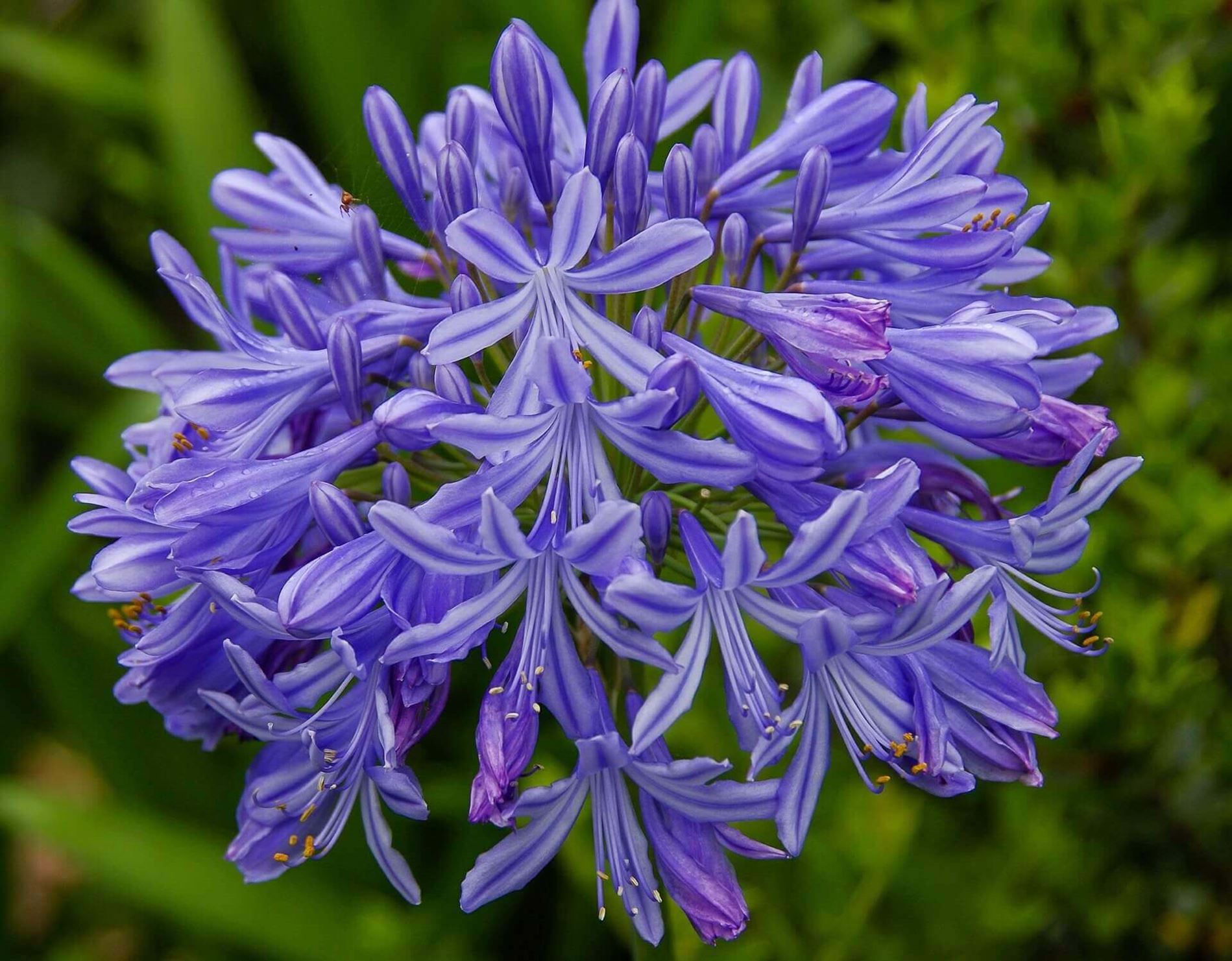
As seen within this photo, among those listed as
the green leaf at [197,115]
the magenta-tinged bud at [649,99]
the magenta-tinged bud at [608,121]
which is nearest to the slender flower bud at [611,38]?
the magenta-tinged bud at [649,99]

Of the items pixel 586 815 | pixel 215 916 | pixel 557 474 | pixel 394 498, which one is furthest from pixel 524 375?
pixel 215 916

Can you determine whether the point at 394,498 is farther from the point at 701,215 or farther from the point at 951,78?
the point at 951,78

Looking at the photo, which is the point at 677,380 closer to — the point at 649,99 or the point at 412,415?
the point at 412,415

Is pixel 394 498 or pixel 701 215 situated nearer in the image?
pixel 394 498

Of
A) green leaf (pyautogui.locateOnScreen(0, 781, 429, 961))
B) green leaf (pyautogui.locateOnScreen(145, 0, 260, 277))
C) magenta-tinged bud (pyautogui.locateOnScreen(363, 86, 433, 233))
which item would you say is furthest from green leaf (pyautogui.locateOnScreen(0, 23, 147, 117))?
magenta-tinged bud (pyautogui.locateOnScreen(363, 86, 433, 233))

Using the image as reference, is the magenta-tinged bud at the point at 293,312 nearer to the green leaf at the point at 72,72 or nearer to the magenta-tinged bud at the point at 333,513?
the magenta-tinged bud at the point at 333,513

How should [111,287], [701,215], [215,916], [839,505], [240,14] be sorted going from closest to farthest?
[839,505] → [701,215] → [215,916] → [111,287] → [240,14]

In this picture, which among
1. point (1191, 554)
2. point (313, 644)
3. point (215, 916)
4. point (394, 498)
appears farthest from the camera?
point (215, 916)
